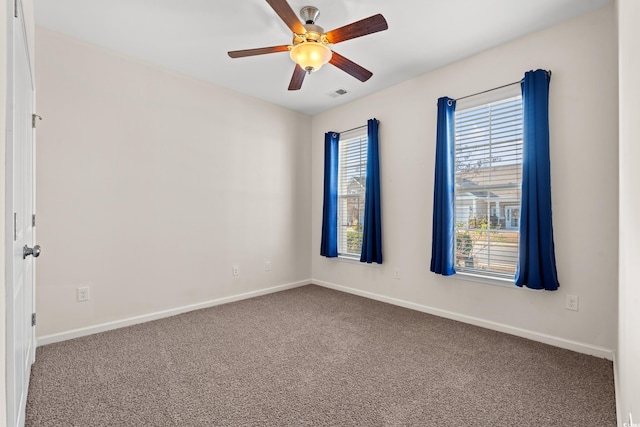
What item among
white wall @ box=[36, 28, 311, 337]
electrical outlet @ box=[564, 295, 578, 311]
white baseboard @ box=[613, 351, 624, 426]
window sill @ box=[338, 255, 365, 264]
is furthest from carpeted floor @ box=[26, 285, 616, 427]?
window sill @ box=[338, 255, 365, 264]

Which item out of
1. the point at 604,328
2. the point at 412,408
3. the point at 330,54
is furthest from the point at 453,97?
the point at 412,408

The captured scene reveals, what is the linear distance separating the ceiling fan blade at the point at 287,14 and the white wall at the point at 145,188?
1.79m

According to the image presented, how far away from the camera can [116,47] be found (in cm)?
284

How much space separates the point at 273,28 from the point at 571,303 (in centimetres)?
321

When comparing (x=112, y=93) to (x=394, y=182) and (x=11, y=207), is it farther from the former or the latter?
(x=394, y=182)

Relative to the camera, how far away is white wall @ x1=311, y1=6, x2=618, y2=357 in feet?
7.51

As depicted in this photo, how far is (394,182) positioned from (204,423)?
9.50 feet

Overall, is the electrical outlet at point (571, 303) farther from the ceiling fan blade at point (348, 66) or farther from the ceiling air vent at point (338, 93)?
the ceiling air vent at point (338, 93)

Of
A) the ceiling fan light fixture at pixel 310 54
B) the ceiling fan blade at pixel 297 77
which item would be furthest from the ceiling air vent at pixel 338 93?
the ceiling fan light fixture at pixel 310 54

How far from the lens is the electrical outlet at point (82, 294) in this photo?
2.72 meters

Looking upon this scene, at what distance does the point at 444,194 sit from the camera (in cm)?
307

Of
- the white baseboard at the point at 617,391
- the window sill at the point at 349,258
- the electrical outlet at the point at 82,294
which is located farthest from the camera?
the window sill at the point at 349,258

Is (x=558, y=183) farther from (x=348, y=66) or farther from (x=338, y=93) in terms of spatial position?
(x=338, y=93)

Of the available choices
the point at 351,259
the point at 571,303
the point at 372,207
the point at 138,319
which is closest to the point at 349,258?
the point at 351,259
